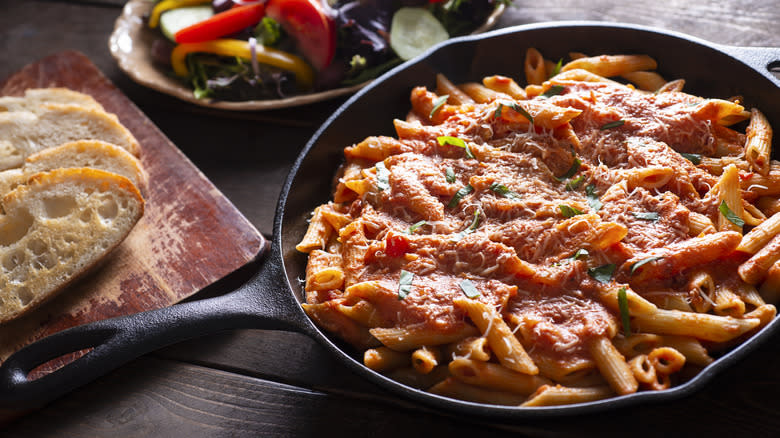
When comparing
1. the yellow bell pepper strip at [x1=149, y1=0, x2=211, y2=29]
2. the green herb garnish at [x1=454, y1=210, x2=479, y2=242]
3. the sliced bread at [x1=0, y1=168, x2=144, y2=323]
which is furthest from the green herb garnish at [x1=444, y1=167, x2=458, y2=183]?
the yellow bell pepper strip at [x1=149, y1=0, x2=211, y2=29]

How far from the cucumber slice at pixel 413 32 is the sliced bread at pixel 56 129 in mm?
1730

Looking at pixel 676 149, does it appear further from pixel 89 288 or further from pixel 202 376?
pixel 89 288

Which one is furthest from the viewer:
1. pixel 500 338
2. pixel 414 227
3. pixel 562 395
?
pixel 414 227

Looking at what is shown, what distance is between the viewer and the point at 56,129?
12.3 feet

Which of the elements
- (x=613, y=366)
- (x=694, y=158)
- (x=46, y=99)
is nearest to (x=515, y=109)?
(x=694, y=158)

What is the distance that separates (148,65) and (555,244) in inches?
126

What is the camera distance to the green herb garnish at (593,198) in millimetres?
2500

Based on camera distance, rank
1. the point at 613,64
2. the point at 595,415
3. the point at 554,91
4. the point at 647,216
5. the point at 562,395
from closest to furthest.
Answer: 1. the point at 595,415
2. the point at 562,395
3. the point at 647,216
4. the point at 554,91
5. the point at 613,64

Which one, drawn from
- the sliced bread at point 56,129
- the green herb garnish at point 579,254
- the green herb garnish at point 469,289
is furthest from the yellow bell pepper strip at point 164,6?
the green herb garnish at point 579,254

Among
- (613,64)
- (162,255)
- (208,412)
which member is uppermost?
(613,64)

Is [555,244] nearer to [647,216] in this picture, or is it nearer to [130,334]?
[647,216]

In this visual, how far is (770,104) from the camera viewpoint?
277 cm

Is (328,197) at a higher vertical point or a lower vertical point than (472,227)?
lower

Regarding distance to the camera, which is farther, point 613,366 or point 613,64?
point 613,64
